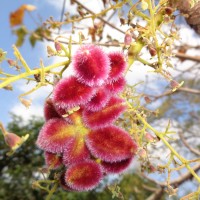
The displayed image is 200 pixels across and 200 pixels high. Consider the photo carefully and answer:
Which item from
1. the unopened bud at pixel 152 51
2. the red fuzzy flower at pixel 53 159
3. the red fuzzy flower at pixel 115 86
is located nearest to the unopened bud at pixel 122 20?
the unopened bud at pixel 152 51

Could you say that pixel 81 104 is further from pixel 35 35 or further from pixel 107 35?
pixel 35 35

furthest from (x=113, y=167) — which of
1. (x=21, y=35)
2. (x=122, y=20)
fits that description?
(x=21, y=35)

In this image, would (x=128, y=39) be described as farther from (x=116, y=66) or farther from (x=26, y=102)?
(x=26, y=102)

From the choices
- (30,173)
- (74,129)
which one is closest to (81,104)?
(74,129)

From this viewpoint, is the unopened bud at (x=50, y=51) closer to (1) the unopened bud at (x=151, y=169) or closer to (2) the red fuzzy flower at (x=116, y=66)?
(2) the red fuzzy flower at (x=116, y=66)

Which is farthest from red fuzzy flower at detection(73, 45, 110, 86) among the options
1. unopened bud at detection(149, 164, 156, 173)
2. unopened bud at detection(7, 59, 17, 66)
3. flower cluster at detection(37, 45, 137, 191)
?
unopened bud at detection(149, 164, 156, 173)

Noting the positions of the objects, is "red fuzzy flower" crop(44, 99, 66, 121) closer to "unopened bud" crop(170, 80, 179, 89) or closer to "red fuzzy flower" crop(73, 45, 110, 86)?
"red fuzzy flower" crop(73, 45, 110, 86)
